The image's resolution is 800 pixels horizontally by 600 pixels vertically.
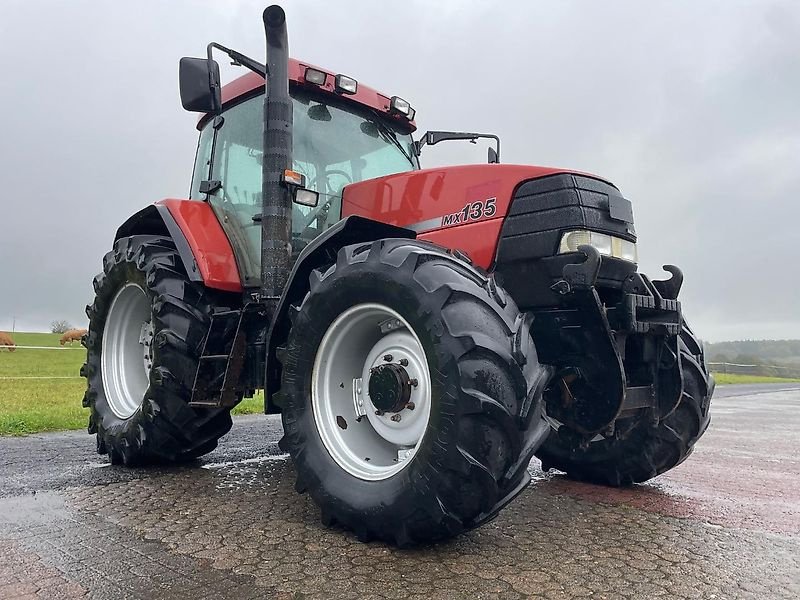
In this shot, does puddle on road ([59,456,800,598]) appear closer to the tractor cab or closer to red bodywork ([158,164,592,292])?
red bodywork ([158,164,592,292])

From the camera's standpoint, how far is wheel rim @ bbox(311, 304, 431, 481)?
9.78 feet

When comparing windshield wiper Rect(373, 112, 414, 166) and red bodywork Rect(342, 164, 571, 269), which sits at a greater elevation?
windshield wiper Rect(373, 112, 414, 166)

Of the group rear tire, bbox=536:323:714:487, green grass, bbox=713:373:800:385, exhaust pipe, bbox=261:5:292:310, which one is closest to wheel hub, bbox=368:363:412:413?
exhaust pipe, bbox=261:5:292:310

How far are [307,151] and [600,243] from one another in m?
2.20

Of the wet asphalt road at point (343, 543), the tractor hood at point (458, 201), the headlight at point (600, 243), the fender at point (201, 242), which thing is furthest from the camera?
the fender at point (201, 242)

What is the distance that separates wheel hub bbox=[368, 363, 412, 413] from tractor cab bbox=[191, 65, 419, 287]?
5.20 ft

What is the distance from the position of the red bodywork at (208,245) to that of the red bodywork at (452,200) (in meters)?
1.15

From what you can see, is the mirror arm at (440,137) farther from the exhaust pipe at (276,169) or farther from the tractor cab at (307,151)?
the exhaust pipe at (276,169)

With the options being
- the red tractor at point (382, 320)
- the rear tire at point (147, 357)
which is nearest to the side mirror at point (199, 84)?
the red tractor at point (382, 320)

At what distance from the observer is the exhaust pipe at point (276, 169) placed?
3934 millimetres

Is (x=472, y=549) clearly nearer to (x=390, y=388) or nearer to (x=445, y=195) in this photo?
(x=390, y=388)

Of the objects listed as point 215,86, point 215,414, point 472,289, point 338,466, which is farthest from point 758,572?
point 215,86

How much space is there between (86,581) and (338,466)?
1138 millimetres

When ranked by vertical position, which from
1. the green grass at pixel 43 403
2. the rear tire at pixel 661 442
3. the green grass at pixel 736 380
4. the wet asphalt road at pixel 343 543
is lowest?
the green grass at pixel 736 380
